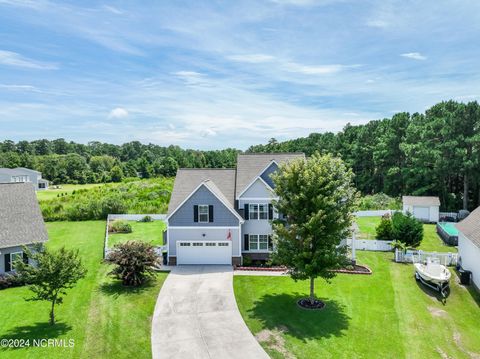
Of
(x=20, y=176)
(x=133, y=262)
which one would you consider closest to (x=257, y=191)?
(x=133, y=262)

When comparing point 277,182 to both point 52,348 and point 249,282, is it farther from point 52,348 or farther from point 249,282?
point 52,348

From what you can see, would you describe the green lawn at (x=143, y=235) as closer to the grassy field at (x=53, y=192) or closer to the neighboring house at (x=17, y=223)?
the neighboring house at (x=17, y=223)

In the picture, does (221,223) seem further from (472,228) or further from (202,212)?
(472,228)

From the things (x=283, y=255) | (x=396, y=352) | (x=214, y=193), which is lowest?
(x=396, y=352)

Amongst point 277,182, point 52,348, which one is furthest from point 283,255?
point 52,348

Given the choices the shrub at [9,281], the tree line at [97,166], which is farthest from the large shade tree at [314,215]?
the tree line at [97,166]

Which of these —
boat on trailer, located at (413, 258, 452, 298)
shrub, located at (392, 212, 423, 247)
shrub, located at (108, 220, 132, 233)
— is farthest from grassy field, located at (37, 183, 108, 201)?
boat on trailer, located at (413, 258, 452, 298)

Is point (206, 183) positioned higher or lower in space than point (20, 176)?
lower
